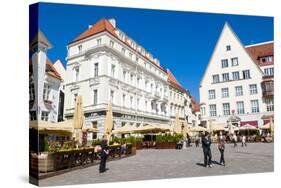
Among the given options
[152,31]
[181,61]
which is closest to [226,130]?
[181,61]

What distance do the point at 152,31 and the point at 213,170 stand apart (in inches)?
224

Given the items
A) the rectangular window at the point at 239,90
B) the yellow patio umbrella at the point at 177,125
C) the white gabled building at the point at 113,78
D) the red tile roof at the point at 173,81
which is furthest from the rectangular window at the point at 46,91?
the rectangular window at the point at 239,90

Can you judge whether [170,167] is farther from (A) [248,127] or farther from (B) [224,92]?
(B) [224,92]

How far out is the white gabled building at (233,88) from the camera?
17.5 meters

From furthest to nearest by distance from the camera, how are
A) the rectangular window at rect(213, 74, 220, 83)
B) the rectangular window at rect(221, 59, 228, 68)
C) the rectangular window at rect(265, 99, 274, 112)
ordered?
the rectangular window at rect(221, 59, 228, 68) < the rectangular window at rect(213, 74, 220, 83) < the rectangular window at rect(265, 99, 274, 112)

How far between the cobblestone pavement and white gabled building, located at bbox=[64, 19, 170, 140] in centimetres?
169

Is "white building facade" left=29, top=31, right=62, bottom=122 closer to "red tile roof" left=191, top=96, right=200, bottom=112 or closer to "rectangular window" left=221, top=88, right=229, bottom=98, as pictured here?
"red tile roof" left=191, top=96, right=200, bottom=112

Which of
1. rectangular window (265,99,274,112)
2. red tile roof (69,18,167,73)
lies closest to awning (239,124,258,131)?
rectangular window (265,99,274,112)

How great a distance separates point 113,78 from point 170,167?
4.06 metres

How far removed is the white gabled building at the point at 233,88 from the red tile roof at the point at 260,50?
159 millimetres

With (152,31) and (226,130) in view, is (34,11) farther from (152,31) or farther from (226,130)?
(226,130)

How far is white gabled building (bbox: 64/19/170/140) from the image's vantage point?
45.2 ft

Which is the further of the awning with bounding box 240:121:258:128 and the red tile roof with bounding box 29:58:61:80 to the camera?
the awning with bounding box 240:121:258:128

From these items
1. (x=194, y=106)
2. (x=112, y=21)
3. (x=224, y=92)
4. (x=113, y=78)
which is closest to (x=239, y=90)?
(x=224, y=92)
